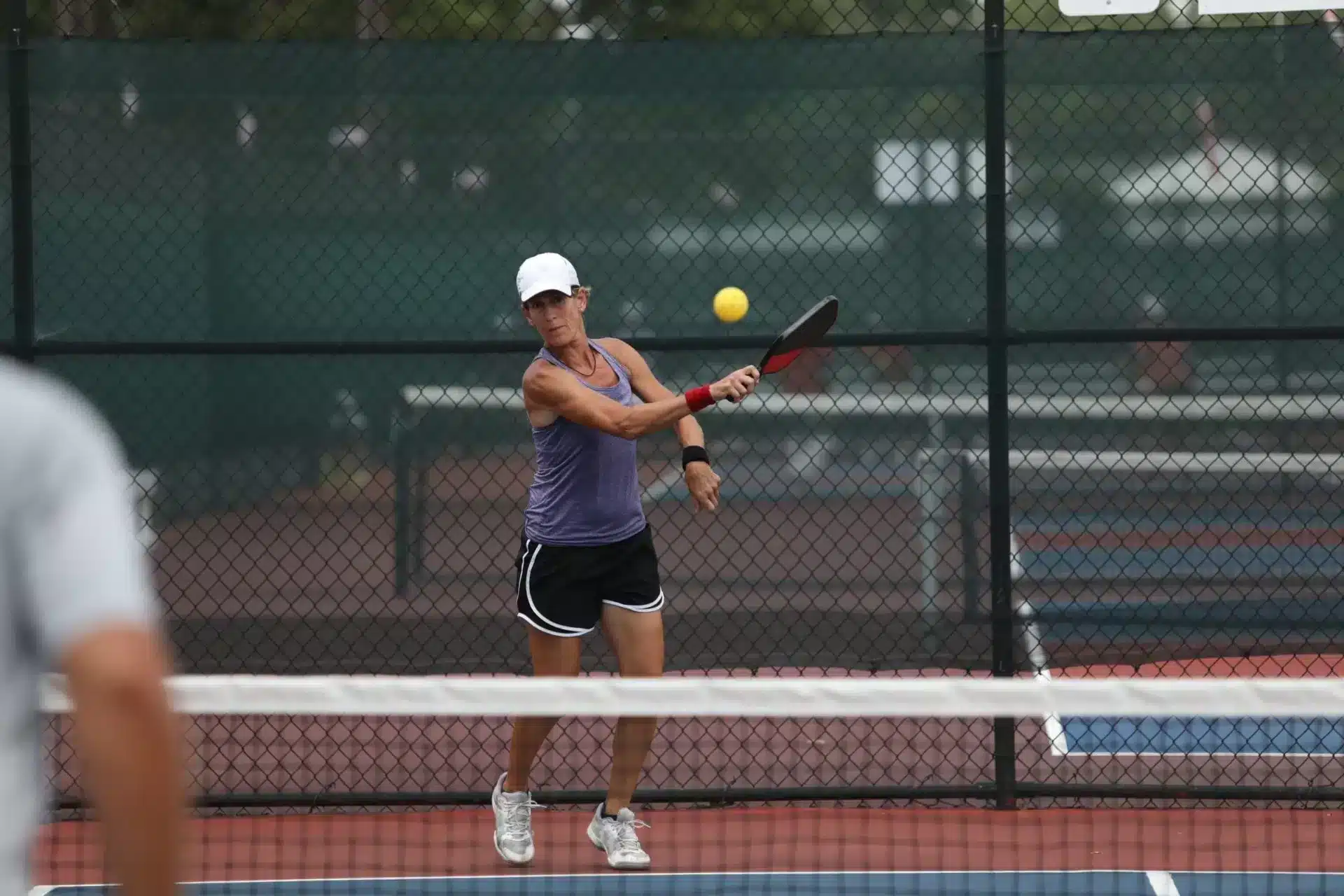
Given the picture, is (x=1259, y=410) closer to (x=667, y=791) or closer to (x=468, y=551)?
(x=667, y=791)

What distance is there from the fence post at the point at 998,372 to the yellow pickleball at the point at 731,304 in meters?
0.77

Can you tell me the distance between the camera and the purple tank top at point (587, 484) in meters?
4.73

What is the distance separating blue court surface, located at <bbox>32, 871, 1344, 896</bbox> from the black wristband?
1151 mm

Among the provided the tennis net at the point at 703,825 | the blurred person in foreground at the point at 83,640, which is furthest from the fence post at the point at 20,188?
the blurred person in foreground at the point at 83,640

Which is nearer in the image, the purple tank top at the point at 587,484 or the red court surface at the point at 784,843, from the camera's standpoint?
the purple tank top at the point at 587,484

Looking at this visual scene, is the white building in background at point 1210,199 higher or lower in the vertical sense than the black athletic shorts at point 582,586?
higher

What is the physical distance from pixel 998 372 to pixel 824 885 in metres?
1.69

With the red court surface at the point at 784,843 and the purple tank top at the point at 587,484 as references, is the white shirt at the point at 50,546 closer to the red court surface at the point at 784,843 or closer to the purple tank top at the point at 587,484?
the purple tank top at the point at 587,484

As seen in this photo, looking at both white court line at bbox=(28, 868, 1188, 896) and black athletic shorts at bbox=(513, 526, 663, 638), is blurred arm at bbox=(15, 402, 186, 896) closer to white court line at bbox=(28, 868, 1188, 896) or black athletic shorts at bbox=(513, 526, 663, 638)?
black athletic shorts at bbox=(513, 526, 663, 638)

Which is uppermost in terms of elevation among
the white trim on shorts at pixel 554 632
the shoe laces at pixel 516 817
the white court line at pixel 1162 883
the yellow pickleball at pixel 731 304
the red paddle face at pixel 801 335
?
the yellow pickleball at pixel 731 304

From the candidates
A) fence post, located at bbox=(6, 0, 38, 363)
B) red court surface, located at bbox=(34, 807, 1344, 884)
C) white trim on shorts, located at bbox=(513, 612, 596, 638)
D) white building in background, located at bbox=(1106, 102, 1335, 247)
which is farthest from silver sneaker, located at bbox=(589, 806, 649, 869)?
white building in background, located at bbox=(1106, 102, 1335, 247)

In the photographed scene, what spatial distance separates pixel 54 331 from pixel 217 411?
0.57 metres

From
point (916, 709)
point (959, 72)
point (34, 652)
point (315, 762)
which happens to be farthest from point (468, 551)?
point (34, 652)

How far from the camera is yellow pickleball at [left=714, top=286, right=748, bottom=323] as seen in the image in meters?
5.44
